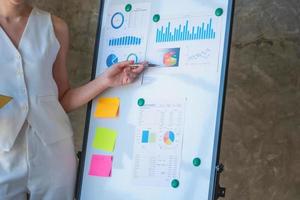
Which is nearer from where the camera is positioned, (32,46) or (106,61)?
(32,46)

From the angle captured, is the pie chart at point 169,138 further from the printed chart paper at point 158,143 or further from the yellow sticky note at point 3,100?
the yellow sticky note at point 3,100

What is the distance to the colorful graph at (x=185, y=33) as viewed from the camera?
195 centimetres

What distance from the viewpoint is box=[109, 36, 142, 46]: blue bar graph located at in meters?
2.11

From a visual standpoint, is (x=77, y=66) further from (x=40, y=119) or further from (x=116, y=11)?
(x=40, y=119)

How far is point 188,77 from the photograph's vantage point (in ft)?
6.40

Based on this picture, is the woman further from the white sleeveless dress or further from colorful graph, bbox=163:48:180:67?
colorful graph, bbox=163:48:180:67

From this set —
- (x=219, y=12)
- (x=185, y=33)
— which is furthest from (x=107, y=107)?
(x=219, y=12)

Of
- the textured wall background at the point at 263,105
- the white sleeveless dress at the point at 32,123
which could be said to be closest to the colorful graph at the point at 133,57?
the white sleeveless dress at the point at 32,123

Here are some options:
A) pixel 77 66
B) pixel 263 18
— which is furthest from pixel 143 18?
pixel 77 66

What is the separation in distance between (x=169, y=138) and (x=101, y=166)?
0.35 m

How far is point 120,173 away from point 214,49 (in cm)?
64

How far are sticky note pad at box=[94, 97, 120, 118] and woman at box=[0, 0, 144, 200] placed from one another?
0.10 metres

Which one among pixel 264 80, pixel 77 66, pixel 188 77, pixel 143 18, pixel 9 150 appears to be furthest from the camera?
pixel 77 66

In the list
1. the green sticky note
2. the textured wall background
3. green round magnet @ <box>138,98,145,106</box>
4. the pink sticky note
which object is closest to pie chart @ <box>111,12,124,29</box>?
green round magnet @ <box>138,98,145,106</box>
